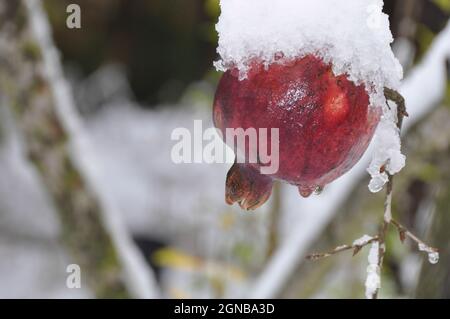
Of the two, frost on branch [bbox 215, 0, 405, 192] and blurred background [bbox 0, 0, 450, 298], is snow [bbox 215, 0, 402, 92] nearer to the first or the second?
frost on branch [bbox 215, 0, 405, 192]

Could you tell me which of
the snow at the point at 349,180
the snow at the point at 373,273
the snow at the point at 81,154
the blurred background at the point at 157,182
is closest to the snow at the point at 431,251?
the snow at the point at 373,273

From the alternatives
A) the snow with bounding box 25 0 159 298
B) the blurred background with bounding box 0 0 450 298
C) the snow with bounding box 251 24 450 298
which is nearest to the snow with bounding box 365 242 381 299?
the blurred background with bounding box 0 0 450 298

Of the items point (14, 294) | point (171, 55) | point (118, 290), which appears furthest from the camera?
point (171, 55)

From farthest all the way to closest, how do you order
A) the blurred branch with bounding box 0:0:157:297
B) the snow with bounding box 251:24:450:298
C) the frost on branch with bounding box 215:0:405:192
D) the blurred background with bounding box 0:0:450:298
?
the blurred branch with bounding box 0:0:157:297
the blurred background with bounding box 0:0:450:298
the snow with bounding box 251:24:450:298
the frost on branch with bounding box 215:0:405:192

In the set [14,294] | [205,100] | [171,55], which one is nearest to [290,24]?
[205,100]

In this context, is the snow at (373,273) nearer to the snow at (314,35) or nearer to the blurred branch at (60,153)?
the snow at (314,35)
